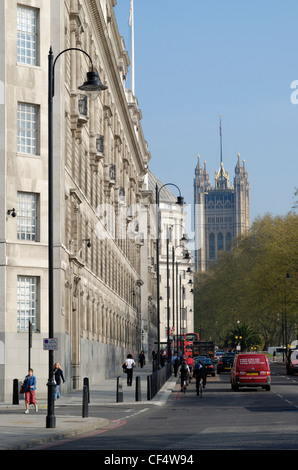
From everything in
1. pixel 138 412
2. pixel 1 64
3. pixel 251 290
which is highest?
pixel 1 64

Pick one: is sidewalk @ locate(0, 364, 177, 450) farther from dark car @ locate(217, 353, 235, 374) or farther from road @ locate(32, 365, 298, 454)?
dark car @ locate(217, 353, 235, 374)

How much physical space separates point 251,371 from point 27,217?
44.8ft

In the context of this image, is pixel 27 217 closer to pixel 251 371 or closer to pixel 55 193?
pixel 55 193

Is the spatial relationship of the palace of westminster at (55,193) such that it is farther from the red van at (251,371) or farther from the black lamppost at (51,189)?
the red van at (251,371)

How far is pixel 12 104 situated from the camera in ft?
133

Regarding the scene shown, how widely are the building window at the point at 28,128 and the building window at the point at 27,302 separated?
17.9 feet

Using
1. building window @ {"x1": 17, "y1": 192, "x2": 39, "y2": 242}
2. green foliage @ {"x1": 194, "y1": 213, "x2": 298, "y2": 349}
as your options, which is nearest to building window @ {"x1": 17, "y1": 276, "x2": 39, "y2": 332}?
building window @ {"x1": 17, "y1": 192, "x2": 39, "y2": 242}

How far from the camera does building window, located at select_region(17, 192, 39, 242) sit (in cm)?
4088

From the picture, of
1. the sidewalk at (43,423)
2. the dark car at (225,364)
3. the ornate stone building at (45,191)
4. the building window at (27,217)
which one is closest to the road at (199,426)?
the sidewalk at (43,423)

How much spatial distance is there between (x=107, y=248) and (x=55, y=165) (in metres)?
22.8

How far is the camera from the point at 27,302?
133ft

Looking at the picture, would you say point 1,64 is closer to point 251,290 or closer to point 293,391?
point 293,391

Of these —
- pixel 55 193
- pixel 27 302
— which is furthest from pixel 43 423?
pixel 55 193
